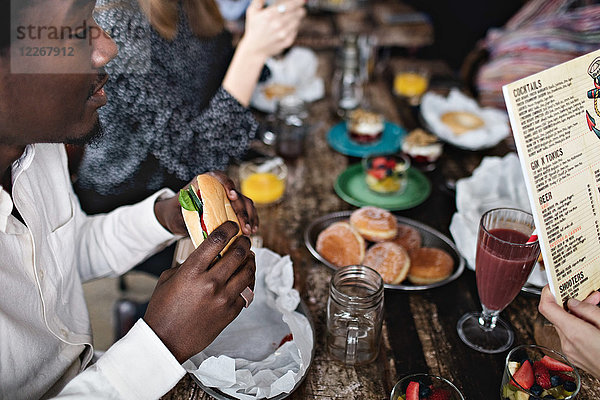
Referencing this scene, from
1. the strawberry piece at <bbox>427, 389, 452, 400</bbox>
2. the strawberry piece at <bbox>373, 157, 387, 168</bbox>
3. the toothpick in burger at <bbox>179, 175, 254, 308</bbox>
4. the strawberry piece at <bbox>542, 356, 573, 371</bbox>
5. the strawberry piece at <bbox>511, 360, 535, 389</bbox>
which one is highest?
the toothpick in burger at <bbox>179, 175, 254, 308</bbox>

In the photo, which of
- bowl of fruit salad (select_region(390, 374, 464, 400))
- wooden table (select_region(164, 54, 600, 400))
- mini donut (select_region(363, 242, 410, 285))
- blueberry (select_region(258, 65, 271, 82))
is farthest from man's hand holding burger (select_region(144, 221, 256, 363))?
blueberry (select_region(258, 65, 271, 82))

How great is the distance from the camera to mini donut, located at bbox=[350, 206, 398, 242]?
4.38 ft

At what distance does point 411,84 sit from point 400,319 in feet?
4.58

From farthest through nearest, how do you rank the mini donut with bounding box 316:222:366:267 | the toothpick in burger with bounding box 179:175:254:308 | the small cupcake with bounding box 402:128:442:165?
the small cupcake with bounding box 402:128:442:165
the mini donut with bounding box 316:222:366:267
the toothpick in burger with bounding box 179:175:254:308

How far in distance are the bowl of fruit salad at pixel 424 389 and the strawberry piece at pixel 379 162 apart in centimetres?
82

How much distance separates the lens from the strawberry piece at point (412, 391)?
0.86m

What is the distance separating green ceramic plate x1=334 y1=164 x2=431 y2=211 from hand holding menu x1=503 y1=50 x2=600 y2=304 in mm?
630

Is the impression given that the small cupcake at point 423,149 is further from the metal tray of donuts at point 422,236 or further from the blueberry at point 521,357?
the blueberry at point 521,357

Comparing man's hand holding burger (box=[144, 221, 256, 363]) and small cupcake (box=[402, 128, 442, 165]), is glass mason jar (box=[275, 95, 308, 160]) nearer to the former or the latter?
small cupcake (box=[402, 128, 442, 165])

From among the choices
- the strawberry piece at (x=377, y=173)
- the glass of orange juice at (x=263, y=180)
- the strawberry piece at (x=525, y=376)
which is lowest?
the glass of orange juice at (x=263, y=180)

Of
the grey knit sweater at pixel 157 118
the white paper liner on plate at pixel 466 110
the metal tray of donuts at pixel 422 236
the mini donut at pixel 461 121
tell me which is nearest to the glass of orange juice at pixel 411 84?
the white paper liner on plate at pixel 466 110

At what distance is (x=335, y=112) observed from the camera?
2135mm

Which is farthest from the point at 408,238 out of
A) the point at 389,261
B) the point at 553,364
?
the point at 553,364

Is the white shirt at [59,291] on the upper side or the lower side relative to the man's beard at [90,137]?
lower
